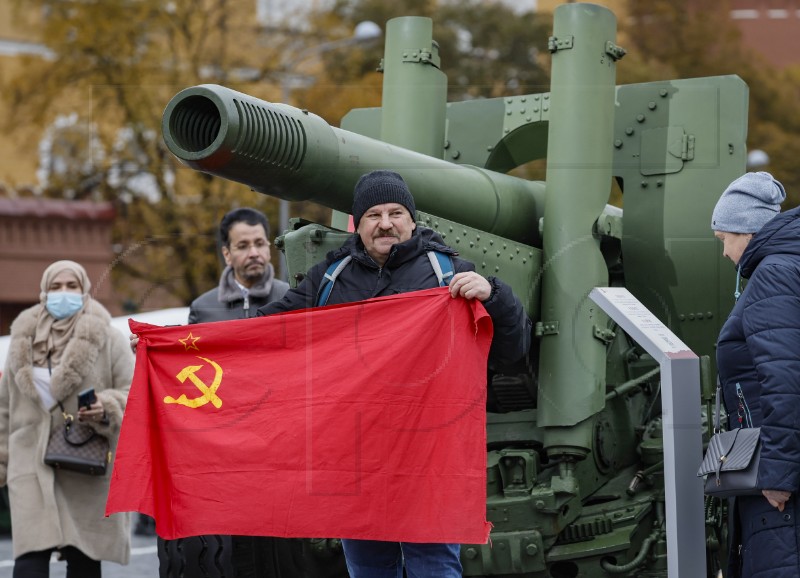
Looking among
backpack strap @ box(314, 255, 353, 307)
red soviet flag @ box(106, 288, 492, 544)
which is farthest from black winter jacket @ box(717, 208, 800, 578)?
backpack strap @ box(314, 255, 353, 307)

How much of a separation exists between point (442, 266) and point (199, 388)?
3.59ft

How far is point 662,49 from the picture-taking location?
1307 inches

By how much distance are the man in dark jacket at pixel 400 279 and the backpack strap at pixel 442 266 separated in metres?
0.02

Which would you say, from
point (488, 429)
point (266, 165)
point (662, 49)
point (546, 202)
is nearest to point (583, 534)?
point (488, 429)

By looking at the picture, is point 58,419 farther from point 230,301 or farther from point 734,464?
point 734,464

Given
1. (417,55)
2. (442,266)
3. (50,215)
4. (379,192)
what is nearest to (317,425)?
(442,266)

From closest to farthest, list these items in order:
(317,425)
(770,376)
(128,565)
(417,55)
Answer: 1. (770,376)
2. (317,425)
3. (417,55)
4. (128,565)

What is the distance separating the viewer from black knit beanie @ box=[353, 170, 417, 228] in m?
5.55

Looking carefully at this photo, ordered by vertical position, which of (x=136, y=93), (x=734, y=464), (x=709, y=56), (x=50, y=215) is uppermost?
(x=709, y=56)

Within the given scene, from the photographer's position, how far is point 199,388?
5.96 meters

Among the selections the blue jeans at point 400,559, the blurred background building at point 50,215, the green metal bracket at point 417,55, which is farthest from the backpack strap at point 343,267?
the blurred background building at point 50,215

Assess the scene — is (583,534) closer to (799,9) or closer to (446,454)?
(446,454)

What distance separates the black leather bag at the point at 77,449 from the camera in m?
7.37

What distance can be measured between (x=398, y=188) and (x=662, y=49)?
28.6m
